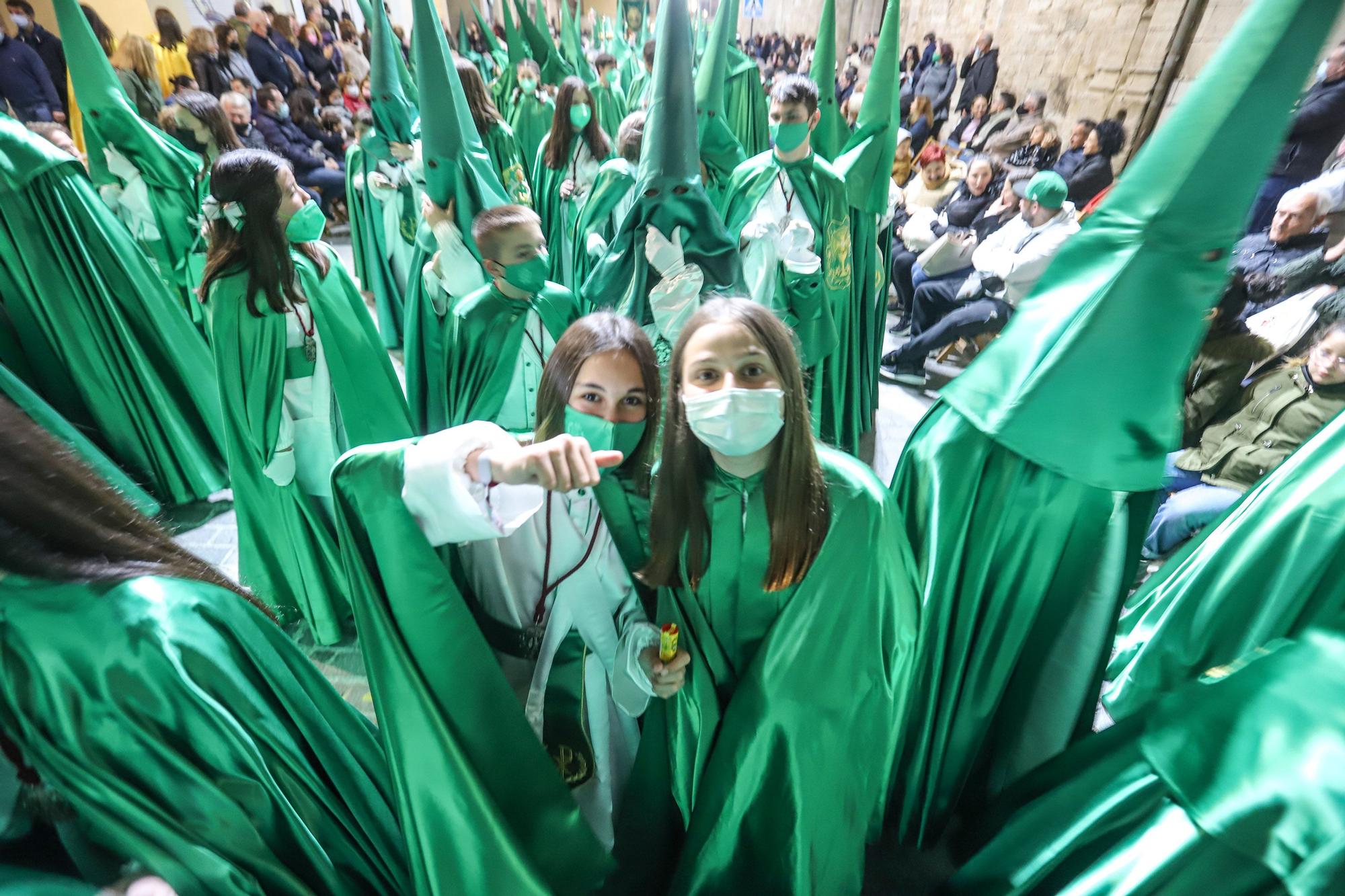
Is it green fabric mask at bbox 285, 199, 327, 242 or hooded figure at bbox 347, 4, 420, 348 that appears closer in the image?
green fabric mask at bbox 285, 199, 327, 242

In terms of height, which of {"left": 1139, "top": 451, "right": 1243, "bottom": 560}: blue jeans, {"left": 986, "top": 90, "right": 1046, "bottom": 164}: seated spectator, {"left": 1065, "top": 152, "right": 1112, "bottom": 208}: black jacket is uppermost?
{"left": 986, "top": 90, "right": 1046, "bottom": 164}: seated spectator

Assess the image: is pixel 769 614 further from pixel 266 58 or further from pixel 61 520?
pixel 266 58

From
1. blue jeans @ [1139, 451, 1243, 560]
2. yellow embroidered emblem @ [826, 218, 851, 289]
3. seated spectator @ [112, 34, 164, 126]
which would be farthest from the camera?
seated spectator @ [112, 34, 164, 126]

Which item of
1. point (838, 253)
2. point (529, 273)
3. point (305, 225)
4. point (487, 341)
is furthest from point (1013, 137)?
point (305, 225)

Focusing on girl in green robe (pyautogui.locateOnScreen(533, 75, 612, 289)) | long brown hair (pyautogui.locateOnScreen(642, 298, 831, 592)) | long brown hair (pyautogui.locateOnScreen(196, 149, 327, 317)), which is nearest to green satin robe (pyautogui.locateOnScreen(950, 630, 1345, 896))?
long brown hair (pyautogui.locateOnScreen(642, 298, 831, 592))

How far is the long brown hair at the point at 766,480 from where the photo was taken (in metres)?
1.25

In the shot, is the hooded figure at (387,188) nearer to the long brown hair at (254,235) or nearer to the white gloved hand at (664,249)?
the long brown hair at (254,235)

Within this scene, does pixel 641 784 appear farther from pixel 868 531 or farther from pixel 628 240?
pixel 628 240

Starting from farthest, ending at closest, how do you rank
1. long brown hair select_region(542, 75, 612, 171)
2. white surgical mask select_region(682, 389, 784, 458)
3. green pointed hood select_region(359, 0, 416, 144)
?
1. long brown hair select_region(542, 75, 612, 171)
2. green pointed hood select_region(359, 0, 416, 144)
3. white surgical mask select_region(682, 389, 784, 458)

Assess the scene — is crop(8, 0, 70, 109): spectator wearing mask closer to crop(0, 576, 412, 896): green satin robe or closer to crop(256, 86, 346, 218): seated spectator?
crop(256, 86, 346, 218): seated spectator

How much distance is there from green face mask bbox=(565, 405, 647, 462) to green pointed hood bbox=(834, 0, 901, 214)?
92.4 inches

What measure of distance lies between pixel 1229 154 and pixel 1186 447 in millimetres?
2779

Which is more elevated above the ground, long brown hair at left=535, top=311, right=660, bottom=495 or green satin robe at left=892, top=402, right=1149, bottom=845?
long brown hair at left=535, top=311, right=660, bottom=495

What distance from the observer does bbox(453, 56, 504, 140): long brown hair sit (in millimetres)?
4438
